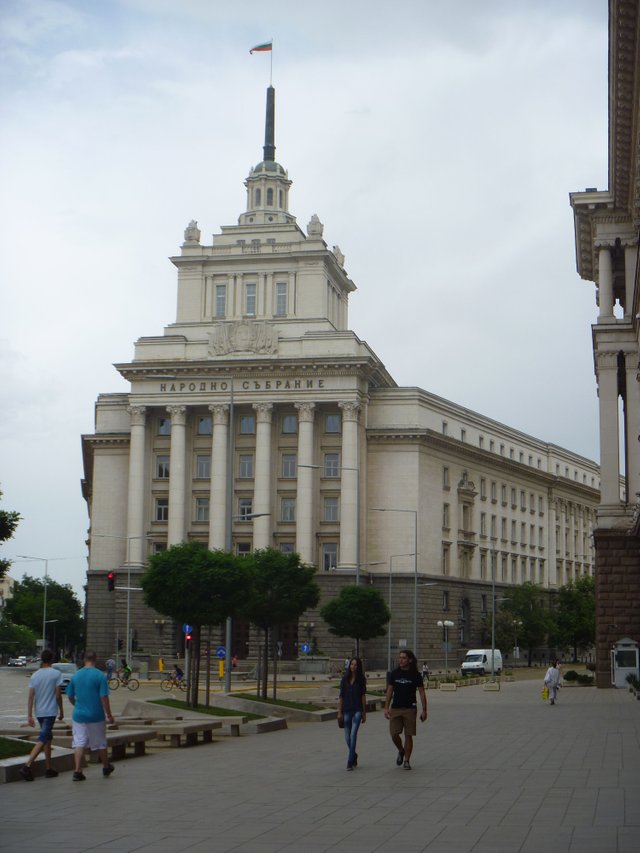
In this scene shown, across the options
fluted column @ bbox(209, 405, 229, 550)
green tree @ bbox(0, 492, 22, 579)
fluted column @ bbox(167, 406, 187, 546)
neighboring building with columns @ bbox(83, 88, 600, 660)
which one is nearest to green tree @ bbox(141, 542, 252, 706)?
green tree @ bbox(0, 492, 22, 579)

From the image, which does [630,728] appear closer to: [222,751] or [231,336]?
[222,751]

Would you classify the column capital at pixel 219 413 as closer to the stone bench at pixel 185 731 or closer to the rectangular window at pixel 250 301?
the rectangular window at pixel 250 301

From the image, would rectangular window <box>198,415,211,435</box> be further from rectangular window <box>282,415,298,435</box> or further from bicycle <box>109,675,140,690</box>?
bicycle <box>109,675,140,690</box>

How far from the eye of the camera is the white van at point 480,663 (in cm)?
8800

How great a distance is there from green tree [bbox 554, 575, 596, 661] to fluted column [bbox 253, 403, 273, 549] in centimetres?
2458

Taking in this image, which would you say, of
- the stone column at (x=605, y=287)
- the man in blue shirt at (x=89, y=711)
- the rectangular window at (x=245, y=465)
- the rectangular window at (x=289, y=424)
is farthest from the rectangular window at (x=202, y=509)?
the man in blue shirt at (x=89, y=711)

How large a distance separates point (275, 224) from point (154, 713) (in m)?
75.8

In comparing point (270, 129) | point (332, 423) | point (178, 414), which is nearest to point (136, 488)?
point (178, 414)

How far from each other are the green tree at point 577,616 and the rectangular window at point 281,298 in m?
31.0

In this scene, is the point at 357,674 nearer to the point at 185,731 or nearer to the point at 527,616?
the point at 185,731

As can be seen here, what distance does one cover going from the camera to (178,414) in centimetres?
9731

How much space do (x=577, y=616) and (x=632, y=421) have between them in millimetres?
45230

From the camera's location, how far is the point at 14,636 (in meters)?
183

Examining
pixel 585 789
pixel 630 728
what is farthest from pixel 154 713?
pixel 585 789
